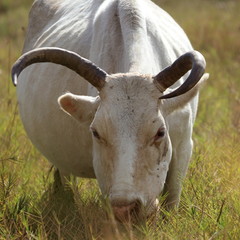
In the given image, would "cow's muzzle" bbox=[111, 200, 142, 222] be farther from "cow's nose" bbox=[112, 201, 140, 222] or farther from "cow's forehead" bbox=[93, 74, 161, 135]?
"cow's forehead" bbox=[93, 74, 161, 135]

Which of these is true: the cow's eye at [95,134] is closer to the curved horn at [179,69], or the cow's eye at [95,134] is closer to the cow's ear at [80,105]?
the cow's ear at [80,105]

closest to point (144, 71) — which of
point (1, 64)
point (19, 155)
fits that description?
point (19, 155)

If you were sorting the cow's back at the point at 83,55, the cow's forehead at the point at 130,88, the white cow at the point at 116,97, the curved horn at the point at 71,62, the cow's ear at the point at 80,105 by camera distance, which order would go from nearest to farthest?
the white cow at the point at 116,97, the cow's forehead at the point at 130,88, the curved horn at the point at 71,62, the cow's ear at the point at 80,105, the cow's back at the point at 83,55

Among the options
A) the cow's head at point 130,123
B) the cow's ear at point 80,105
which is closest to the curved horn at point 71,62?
the cow's head at point 130,123

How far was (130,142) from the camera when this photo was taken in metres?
4.77

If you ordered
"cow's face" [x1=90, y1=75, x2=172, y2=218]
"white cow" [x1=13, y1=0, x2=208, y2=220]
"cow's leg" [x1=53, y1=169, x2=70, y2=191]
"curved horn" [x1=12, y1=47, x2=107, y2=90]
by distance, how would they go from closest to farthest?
"cow's face" [x1=90, y1=75, x2=172, y2=218] < "white cow" [x1=13, y1=0, x2=208, y2=220] < "curved horn" [x1=12, y1=47, x2=107, y2=90] < "cow's leg" [x1=53, y1=169, x2=70, y2=191]

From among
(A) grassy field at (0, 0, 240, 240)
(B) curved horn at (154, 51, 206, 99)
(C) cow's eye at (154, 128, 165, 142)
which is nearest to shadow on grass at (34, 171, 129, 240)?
(A) grassy field at (0, 0, 240, 240)

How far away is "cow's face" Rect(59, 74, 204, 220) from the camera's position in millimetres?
4688

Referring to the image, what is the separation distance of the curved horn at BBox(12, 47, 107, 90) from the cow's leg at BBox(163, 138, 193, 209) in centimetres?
95

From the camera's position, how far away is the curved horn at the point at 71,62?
5047 mm

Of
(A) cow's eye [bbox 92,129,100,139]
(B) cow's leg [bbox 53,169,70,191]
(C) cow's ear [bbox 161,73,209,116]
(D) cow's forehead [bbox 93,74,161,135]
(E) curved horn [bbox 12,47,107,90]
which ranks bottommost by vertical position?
(B) cow's leg [bbox 53,169,70,191]

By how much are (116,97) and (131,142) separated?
32 centimetres

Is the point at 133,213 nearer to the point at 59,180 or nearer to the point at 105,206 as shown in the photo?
the point at 105,206

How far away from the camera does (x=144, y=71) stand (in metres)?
5.34
